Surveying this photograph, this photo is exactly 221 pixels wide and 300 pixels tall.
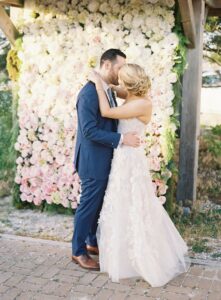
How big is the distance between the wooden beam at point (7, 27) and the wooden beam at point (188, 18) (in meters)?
1.95

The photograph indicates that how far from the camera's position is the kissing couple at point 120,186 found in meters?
3.82

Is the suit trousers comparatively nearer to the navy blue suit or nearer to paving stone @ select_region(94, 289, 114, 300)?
the navy blue suit

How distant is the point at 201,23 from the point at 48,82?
1856mm

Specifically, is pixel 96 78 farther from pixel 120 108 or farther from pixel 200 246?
pixel 200 246

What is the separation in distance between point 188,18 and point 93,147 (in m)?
1.72

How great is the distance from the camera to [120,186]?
393 centimetres

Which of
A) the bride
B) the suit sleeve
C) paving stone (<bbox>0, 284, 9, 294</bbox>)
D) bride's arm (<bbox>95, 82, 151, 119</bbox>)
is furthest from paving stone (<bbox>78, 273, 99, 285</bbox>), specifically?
bride's arm (<bbox>95, 82, 151, 119</bbox>)

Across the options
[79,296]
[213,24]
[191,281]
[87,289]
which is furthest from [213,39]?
[79,296]

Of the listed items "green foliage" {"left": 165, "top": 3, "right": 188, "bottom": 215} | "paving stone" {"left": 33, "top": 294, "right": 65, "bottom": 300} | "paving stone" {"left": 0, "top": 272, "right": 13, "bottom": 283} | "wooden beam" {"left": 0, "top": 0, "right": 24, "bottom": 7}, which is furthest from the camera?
"wooden beam" {"left": 0, "top": 0, "right": 24, "bottom": 7}

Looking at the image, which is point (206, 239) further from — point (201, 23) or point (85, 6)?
point (85, 6)

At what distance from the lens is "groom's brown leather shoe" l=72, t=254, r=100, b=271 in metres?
4.04

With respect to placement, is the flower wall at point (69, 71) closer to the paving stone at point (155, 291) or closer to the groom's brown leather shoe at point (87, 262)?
the groom's brown leather shoe at point (87, 262)

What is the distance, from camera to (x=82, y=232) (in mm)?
4066

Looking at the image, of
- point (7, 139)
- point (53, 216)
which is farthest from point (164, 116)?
point (7, 139)
